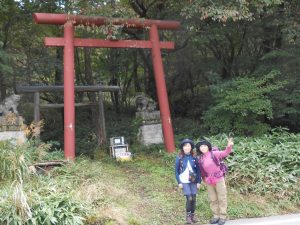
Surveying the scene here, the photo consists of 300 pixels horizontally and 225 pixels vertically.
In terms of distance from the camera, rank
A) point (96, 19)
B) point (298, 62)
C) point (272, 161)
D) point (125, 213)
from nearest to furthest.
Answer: point (125, 213) → point (272, 161) → point (96, 19) → point (298, 62)

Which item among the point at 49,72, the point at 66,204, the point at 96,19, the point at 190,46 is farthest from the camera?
the point at 190,46

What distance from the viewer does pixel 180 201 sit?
742 cm

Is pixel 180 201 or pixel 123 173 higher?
pixel 123 173

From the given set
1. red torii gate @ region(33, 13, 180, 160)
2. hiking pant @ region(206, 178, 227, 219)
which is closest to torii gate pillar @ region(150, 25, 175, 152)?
red torii gate @ region(33, 13, 180, 160)

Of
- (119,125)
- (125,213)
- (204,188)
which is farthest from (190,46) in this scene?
(125,213)

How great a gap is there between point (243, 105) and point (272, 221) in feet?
17.5

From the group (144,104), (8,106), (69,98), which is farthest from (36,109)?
(144,104)

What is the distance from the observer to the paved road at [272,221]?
632 cm

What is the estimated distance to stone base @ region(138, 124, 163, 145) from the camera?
12.7m

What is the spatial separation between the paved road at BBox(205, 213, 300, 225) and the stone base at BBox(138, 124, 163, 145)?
6361 millimetres

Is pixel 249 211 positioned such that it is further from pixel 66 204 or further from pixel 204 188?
pixel 66 204

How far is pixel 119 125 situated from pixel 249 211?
→ 11255 mm

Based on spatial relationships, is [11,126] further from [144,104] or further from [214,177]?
[214,177]

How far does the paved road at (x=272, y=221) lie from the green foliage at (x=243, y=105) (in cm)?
493
